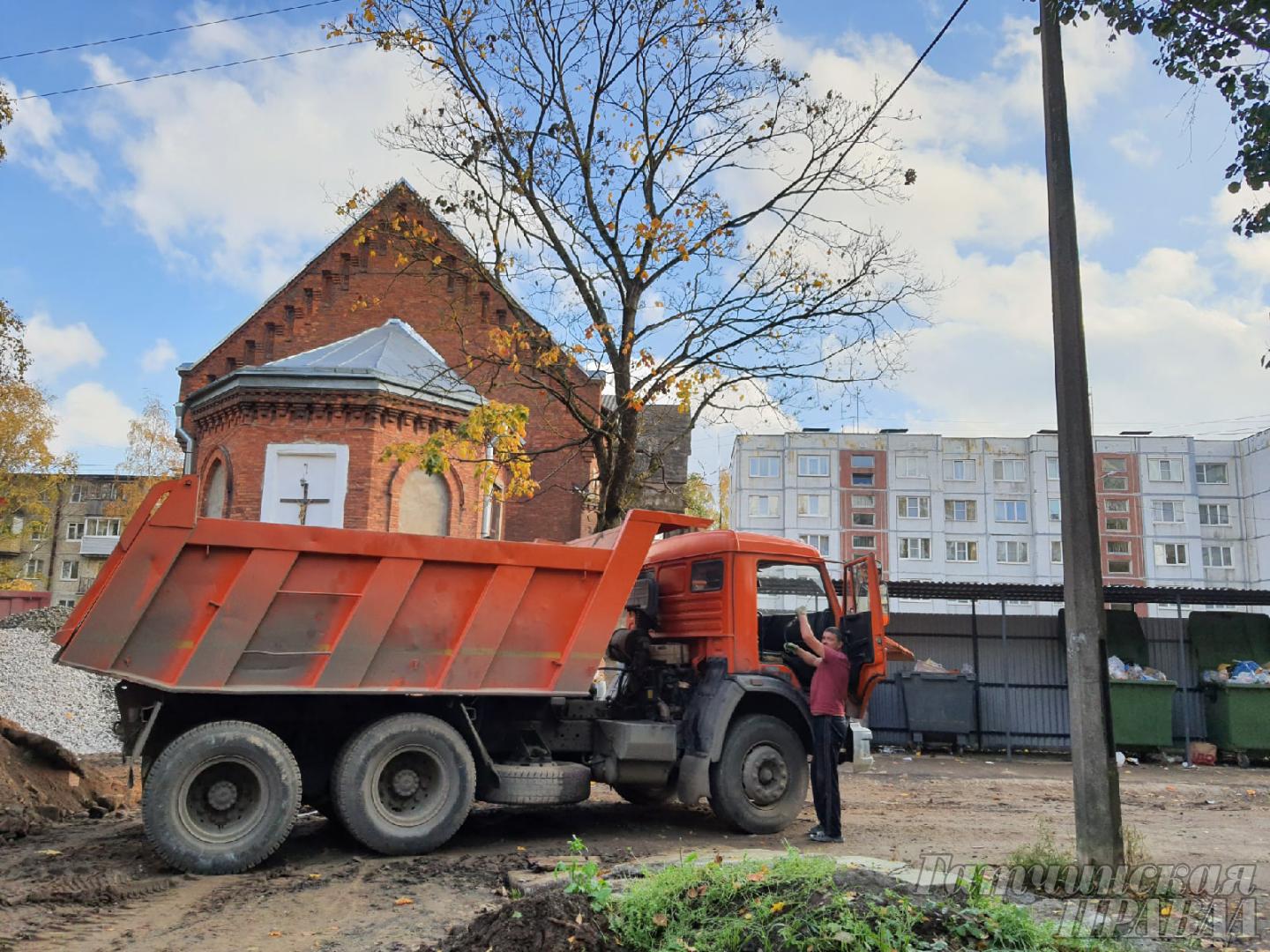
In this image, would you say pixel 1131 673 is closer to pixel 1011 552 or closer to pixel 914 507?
pixel 914 507

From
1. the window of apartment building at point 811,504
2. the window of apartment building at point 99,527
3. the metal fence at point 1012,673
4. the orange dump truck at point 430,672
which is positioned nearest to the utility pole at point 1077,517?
the orange dump truck at point 430,672

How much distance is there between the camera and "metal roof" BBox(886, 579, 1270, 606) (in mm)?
15398

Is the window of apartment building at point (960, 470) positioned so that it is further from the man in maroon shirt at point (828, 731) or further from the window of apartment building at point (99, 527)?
the man in maroon shirt at point (828, 731)

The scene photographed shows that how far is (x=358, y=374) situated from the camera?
19.5 meters

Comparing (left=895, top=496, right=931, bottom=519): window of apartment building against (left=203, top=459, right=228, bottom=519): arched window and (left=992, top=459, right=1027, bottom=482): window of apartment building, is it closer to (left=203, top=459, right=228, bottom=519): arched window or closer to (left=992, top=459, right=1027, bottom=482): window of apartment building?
(left=992, top=459, right=1027, bottom=482): window of apartment building

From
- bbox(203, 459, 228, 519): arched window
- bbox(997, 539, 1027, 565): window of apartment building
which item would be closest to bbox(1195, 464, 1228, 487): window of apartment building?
bbox(997, 539, 1027, 565): window of apartment building

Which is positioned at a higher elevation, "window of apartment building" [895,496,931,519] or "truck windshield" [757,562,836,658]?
"window of apartment building" [895,496,931,519]

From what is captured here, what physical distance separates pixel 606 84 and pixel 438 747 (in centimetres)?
1013

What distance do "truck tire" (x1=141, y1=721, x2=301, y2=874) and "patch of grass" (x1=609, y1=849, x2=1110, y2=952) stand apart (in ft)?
10.8

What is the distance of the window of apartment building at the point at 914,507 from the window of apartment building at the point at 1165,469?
1466 centimetres

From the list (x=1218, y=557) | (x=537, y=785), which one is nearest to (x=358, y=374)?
(x=537, y=785)

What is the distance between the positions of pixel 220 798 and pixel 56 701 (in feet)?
38.4

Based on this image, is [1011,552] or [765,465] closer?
[1011,552]

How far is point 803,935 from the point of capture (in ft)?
13.9
